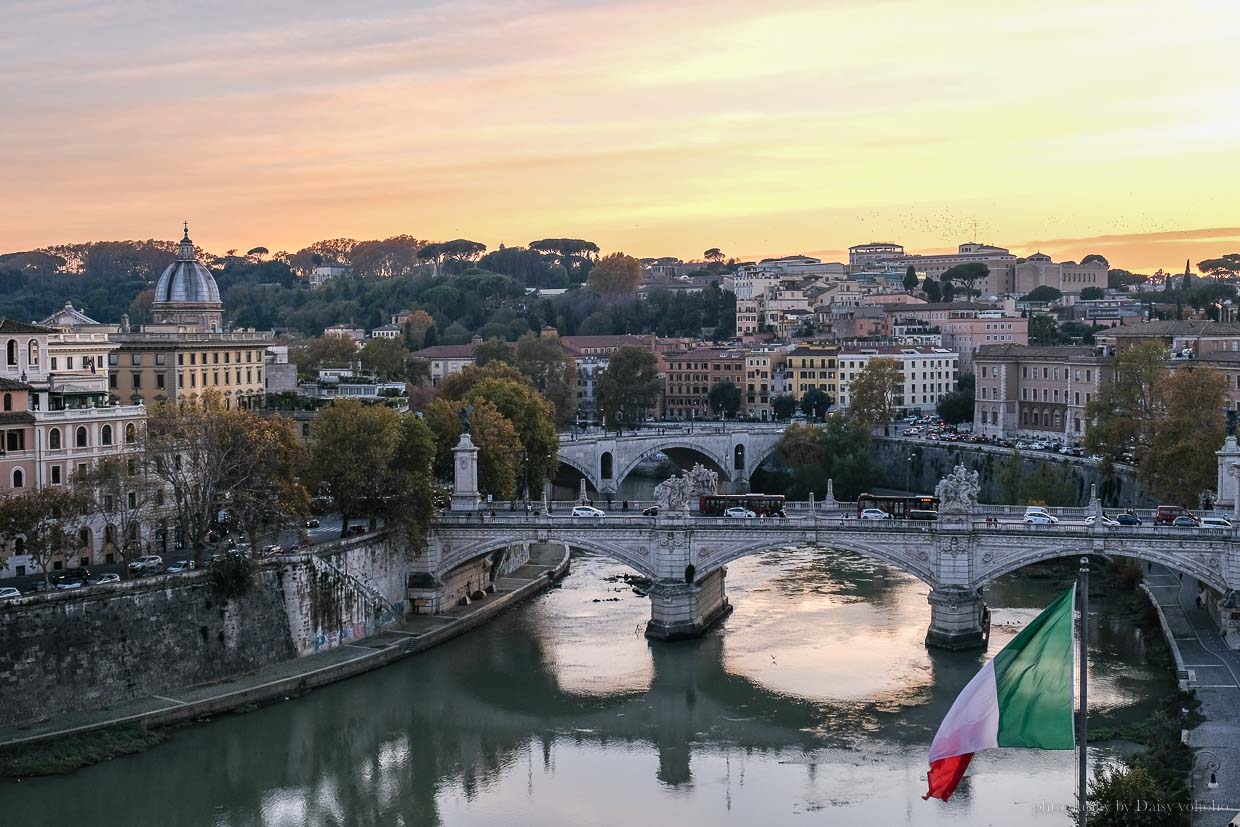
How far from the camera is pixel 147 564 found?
33.2 metres

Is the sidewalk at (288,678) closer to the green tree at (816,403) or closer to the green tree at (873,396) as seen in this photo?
the green tree at (873,396)

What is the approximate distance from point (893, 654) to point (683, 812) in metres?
9.59

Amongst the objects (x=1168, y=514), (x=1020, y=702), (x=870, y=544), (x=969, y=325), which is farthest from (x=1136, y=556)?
(x=969, y=325)

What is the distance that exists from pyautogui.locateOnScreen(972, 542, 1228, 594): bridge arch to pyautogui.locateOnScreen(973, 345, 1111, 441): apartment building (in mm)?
29852

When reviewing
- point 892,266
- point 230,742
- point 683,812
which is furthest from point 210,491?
point 892,266

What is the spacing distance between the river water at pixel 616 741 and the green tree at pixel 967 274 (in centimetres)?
7326

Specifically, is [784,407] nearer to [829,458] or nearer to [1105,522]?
[829,458]

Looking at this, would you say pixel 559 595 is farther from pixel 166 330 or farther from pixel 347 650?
pixel 166 330

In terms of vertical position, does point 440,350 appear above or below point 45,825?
above

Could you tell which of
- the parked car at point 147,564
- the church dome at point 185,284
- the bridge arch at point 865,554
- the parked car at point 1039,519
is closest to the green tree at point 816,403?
the church dome at point 185,284

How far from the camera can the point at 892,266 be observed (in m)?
131

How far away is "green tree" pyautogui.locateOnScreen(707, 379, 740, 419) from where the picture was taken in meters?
81.1

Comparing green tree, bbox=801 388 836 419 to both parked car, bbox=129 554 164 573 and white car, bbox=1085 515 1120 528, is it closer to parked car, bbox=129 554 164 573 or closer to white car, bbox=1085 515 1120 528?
white car, bbox=1085 515 1120 528

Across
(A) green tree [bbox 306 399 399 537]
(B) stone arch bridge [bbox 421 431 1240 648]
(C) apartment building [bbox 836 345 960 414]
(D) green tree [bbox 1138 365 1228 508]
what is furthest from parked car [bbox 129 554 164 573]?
(C) apartment building [bbox 836 345 960 414]
